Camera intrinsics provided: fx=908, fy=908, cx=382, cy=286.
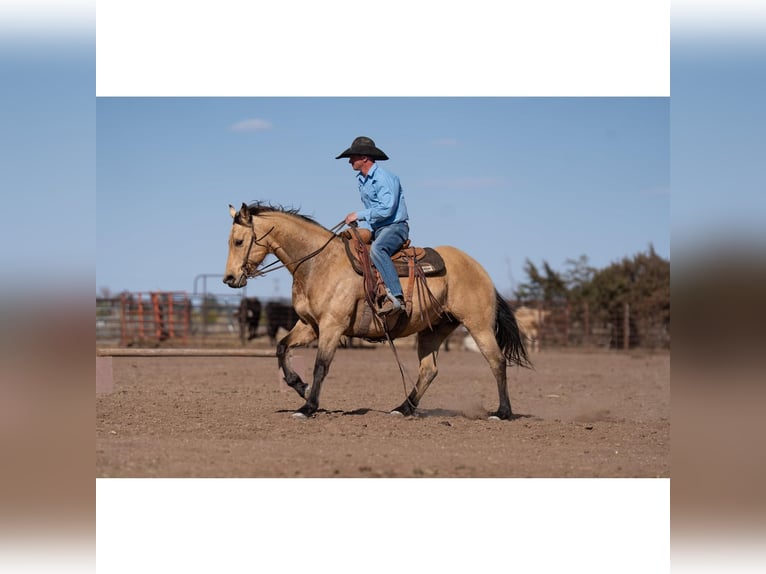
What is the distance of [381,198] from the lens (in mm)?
9234

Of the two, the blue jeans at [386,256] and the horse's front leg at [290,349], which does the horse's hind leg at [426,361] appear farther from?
the horse's front leg at [290,349]

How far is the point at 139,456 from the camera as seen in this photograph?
684cm

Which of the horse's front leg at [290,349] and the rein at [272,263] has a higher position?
the rein at [272,263]

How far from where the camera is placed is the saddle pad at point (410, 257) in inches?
371

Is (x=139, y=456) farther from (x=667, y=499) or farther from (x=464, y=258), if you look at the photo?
(x=464, y=258)

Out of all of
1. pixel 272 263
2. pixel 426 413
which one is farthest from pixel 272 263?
pixel 426 413

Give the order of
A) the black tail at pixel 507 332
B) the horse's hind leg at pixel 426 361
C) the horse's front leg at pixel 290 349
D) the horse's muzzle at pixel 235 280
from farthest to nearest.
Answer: the black tail at pixel 507 332 → the horse's hind leg at pixel 426 361 → the horse's front leg at pixel 290 349 → the horse's muzzle at pixel 235 280

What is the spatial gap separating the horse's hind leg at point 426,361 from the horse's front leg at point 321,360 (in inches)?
43.7

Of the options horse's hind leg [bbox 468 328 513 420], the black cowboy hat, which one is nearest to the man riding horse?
the black cowboy hat

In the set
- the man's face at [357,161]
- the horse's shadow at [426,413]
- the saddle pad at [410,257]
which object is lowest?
the horse's shadow at [426,413]

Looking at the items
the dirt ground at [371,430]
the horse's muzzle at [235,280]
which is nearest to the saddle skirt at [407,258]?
the horse's muzzle at [235,280]

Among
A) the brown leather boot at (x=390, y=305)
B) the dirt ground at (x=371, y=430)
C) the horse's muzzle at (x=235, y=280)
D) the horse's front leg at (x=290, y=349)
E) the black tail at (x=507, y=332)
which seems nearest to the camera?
the dirt ground at (x=371, y=430)

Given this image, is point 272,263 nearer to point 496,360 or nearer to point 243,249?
point 243,249

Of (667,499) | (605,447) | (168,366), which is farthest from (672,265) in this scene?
(168,366)
